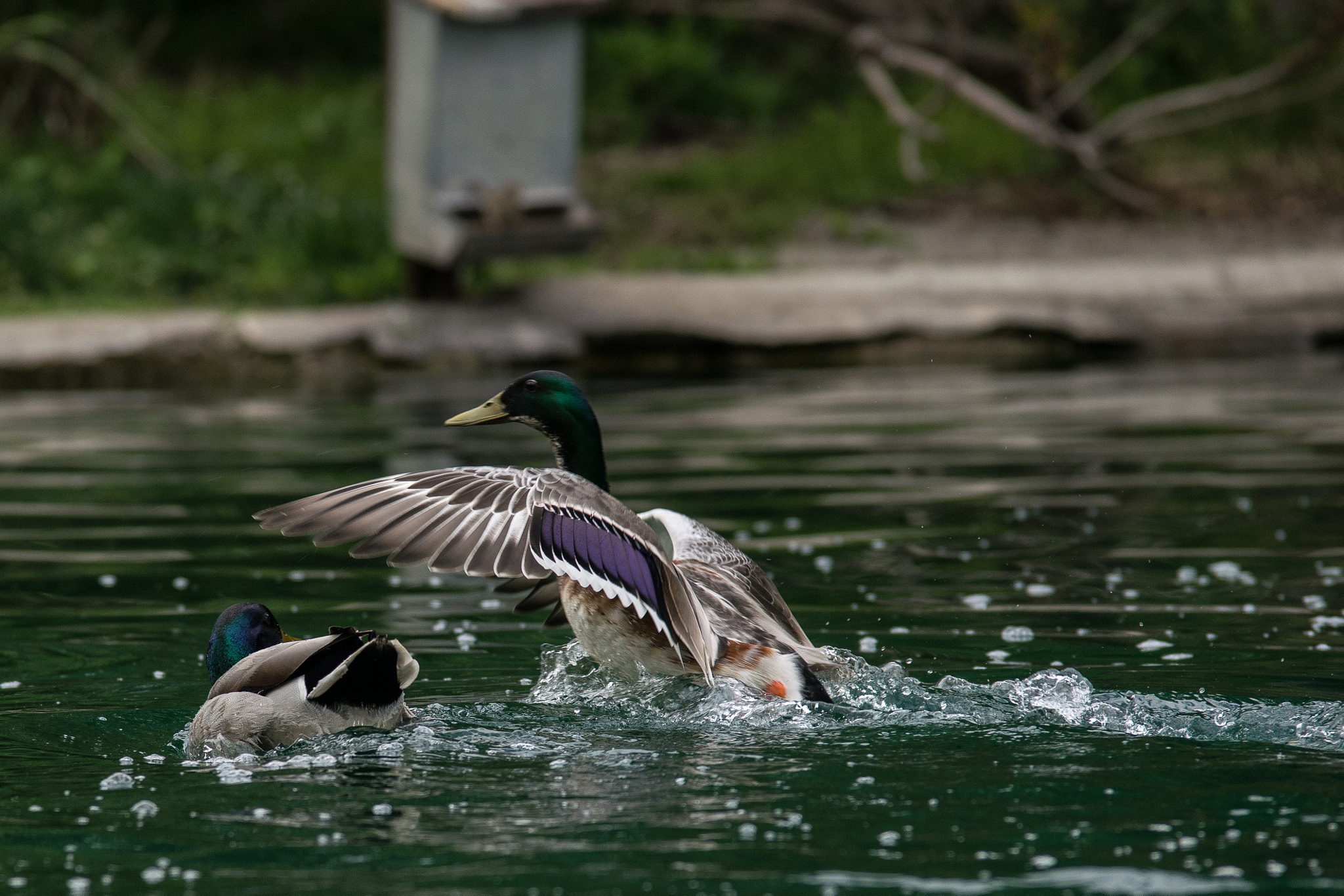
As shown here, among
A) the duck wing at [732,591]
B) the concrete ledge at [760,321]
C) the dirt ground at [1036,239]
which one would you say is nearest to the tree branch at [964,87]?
the dirt ground at [1036,239]

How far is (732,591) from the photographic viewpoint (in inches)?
195

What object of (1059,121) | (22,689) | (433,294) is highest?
(1059,121)

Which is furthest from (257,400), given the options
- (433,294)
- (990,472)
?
(990,472)

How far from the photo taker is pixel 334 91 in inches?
671

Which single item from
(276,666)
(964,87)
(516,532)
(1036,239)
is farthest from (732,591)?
(1036,239)

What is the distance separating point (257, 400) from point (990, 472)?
4748mm

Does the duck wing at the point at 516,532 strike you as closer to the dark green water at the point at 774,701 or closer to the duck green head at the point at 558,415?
the dark green water at the point at 774,701

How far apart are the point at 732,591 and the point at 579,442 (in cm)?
62

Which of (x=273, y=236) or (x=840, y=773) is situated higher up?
(x=273, y=236)

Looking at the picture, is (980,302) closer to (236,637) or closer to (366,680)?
(236,637)

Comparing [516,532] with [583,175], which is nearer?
[516,532]

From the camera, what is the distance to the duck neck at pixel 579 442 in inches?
198

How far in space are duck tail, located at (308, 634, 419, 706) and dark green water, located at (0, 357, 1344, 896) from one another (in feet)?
0.37

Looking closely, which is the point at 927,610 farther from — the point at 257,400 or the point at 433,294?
the point at 433,294
